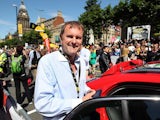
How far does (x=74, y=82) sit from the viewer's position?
7.11ft

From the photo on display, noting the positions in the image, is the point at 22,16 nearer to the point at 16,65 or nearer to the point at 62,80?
the point at 16,65

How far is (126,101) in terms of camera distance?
5.39 ft

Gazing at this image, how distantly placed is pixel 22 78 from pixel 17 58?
0.56 m

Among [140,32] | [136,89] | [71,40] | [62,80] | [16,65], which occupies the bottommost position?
[16,65]

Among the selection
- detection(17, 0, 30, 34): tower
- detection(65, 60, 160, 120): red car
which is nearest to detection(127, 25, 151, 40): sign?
detection(65, 60, 160, 120): red car

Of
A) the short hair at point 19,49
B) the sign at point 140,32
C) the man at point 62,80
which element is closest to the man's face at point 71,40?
the man at point 62,80

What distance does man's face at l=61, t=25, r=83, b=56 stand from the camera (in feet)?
7.09

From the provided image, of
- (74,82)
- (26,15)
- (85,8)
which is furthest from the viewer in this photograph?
(26,15)

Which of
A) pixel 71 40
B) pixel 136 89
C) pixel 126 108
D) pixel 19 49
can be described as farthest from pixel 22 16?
pixel 126 108

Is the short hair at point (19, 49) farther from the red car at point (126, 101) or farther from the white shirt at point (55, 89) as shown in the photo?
the white shirt at point (55, 89)

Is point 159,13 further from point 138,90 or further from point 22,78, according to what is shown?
point 138,90

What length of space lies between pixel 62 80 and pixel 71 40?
33 cm

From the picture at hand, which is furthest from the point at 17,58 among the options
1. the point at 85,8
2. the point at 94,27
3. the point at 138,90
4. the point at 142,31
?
the point at 85,8

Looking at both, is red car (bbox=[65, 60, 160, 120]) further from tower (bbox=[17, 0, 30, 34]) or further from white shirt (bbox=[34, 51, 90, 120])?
tower (bbox=[17, 0, 30, 34])
